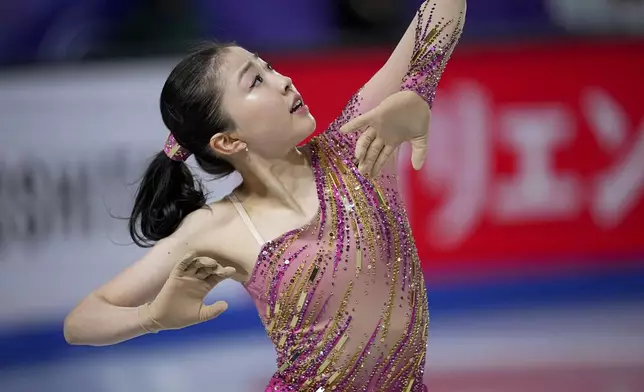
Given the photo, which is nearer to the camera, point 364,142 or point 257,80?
point 364,142

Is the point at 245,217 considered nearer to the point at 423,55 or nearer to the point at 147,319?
the point at 147,319

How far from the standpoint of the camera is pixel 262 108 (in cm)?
205

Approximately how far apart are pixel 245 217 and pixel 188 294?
0.84ft

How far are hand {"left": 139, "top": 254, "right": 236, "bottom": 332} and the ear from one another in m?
0.30

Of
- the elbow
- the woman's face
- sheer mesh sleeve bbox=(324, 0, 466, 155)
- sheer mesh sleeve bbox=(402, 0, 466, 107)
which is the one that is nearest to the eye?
the woman's face

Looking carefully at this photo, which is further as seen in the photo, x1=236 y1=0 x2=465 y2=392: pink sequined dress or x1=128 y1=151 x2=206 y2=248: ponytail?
x1=128 y1=151 x2=206 y2=248: ponytail

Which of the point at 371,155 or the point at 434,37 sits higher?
the point at 434,37

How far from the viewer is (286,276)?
203 cm

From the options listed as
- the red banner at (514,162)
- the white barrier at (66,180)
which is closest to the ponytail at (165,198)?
the white barrier at (66,180)

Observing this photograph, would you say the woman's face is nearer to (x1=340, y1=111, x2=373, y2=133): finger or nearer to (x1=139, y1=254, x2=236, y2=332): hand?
(x1=340, y1=111, x2=373, y2=133): finger

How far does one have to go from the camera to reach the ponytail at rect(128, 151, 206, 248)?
85.7 inches

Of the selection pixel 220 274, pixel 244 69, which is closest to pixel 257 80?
pixel 244 69

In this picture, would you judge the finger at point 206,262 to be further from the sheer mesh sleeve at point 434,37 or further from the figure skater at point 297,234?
the sheer mesh sleeve at point 434,37

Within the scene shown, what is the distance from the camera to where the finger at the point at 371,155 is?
1.88 m
